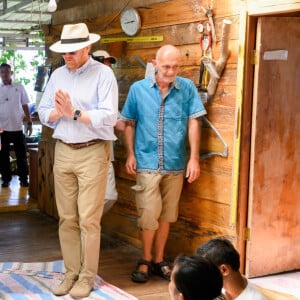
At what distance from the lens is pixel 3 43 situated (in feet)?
38.1

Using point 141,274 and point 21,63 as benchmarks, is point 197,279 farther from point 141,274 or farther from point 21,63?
point 21,63

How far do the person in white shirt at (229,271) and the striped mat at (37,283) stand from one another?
146 centimetres

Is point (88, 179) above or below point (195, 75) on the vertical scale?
below

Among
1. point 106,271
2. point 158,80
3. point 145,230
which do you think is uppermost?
point 158,80

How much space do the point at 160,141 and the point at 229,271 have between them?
5.92 ft

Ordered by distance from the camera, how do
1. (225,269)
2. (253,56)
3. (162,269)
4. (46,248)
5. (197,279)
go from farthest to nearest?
(46,248)
(162,269)
(253,56)
(225,269)
(197,279)

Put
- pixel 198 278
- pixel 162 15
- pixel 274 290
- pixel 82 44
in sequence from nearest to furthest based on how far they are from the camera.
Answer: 1. pixel 198 278
2. pixel 82 44
3. pixel 274 290
4. pixel 162 15

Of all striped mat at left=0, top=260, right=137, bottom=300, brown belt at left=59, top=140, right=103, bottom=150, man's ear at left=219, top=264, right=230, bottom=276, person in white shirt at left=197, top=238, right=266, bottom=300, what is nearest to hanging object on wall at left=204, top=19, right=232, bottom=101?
brown belt at left=59, top=140, right=103, bottom=150

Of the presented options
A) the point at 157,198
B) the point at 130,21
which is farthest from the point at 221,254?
the point at 130,21

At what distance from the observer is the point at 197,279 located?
1.94 metres

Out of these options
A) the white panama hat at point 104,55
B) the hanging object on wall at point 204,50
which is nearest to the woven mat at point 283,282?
the hanging object on wall at point 204,50

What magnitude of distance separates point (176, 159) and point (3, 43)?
8306 mm

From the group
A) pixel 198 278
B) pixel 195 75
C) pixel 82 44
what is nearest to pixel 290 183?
pixel 195 75

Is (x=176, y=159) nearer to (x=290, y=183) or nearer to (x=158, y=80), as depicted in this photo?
(x=158, y=80)
